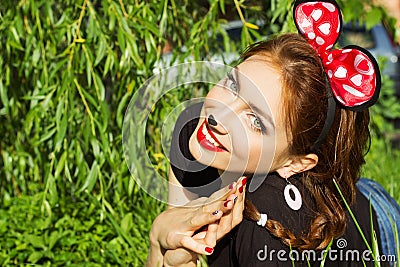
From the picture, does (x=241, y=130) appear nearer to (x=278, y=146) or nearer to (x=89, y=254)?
(x=278, y=146)

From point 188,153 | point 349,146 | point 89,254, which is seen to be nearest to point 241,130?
point 188,153

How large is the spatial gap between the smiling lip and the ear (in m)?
0.24

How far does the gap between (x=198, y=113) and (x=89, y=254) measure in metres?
1.01

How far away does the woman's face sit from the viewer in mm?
1616

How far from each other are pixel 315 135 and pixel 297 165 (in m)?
0.10

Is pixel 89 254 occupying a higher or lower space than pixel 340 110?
lower

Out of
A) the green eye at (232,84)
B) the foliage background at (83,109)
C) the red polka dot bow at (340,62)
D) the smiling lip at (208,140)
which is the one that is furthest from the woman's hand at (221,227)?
the foliage background at (83,109)

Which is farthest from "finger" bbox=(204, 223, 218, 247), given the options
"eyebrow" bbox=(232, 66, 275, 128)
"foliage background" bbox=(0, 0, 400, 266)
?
"foliage background" bbox=(0, 0, 400, 266)

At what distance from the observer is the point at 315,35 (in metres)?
1.83

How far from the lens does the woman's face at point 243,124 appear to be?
1.62 meters

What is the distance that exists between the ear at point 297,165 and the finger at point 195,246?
36 centimetres

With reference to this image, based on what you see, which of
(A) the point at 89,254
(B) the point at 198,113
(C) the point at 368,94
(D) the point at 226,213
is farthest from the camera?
(A) the point at 89,254

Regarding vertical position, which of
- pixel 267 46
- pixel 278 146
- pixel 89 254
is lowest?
pixel 89 254

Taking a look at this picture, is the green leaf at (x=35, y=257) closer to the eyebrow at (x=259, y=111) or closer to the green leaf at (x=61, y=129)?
the green leaf at (x=61, y=129)
